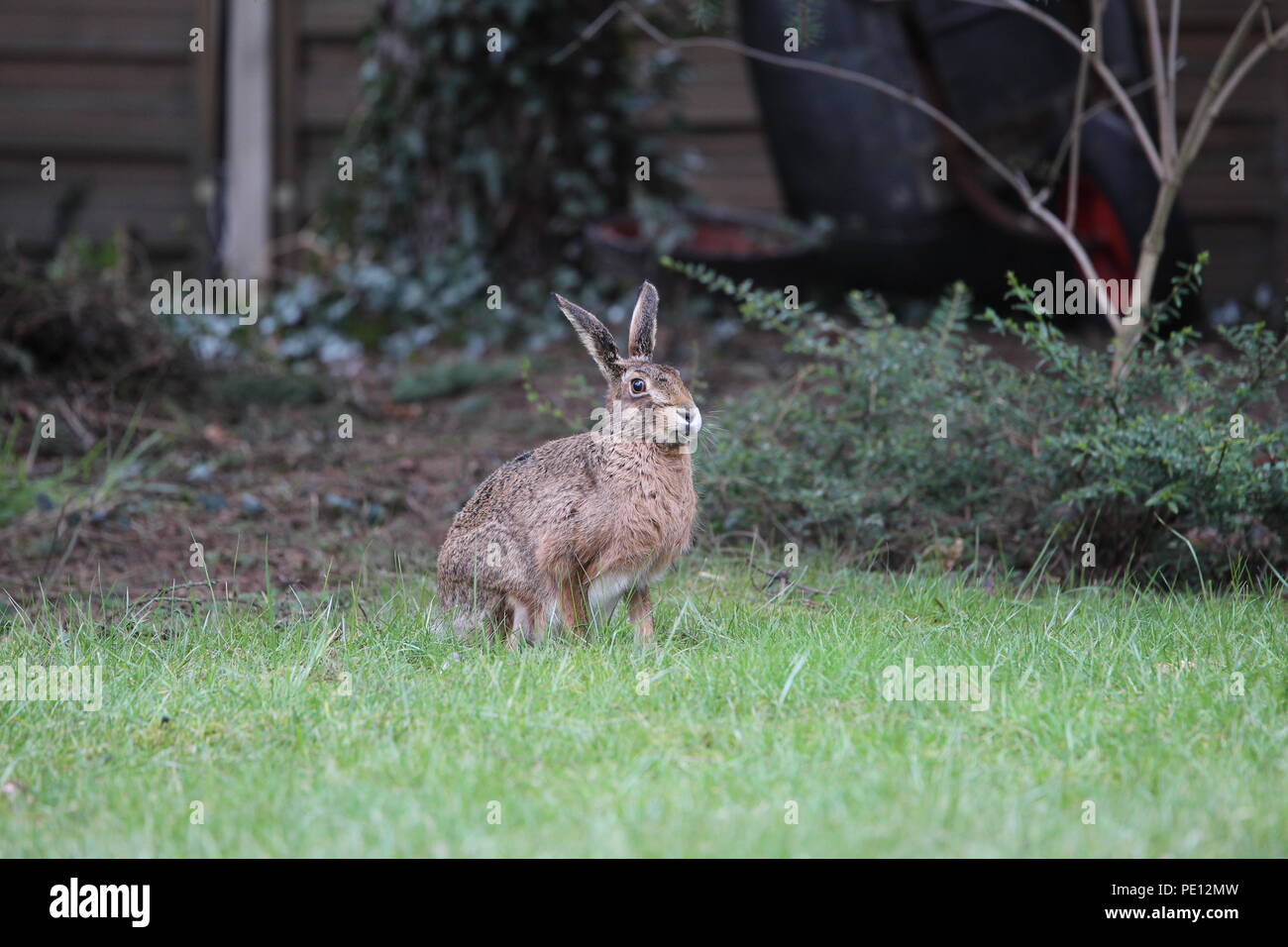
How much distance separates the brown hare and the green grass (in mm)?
139

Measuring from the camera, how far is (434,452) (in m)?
6.95

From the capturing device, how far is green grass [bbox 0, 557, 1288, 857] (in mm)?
2928

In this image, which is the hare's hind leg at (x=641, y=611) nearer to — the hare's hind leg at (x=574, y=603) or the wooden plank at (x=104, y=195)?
the hare's hind leg at (x=574, y=603)

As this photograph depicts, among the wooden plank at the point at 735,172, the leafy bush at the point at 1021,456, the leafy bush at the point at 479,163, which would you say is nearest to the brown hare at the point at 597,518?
the leafy bush at the point at 1021,456

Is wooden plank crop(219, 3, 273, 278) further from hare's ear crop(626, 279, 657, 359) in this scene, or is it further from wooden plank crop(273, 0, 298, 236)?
hare's ear crop(626, 279, 657, 359)

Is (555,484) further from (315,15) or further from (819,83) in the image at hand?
(315,15)

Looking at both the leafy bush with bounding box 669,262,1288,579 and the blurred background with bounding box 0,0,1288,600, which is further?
the blurred background with bounding box 0,0,1288,600

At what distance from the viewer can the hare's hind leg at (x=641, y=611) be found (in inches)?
171

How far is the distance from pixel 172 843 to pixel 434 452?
13.4 feet

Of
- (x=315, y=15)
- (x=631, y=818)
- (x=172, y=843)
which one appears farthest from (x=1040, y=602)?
(x=315, y=15)

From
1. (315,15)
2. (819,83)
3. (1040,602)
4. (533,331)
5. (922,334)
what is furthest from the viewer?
(315,15)

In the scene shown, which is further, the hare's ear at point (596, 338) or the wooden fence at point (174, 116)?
the wooden fence at point (174, 116)

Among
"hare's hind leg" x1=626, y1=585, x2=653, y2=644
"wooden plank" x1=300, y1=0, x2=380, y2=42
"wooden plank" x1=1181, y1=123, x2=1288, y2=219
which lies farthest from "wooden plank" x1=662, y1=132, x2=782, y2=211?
"hare's hind leg" x1=626, y1=585, x2=653, y2=644

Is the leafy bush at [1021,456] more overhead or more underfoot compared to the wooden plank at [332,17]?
more underfoot
